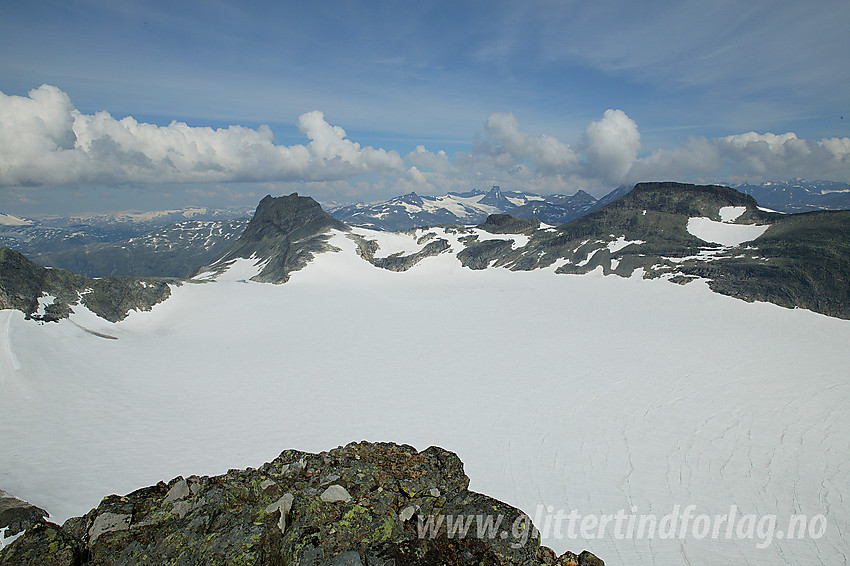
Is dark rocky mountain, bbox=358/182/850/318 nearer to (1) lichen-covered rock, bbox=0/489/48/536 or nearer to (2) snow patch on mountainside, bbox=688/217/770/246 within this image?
(2) snow patch on mountainside, bbox=688/217/770/246

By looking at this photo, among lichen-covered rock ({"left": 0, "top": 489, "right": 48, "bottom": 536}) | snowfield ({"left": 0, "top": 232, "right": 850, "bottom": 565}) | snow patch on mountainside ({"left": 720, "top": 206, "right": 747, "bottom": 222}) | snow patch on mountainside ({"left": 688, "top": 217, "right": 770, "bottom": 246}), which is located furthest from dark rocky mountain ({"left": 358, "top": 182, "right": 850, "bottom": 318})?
lichen-covered rock ({"left": 0, "top": 489, "right": 48, "bottom": 536})

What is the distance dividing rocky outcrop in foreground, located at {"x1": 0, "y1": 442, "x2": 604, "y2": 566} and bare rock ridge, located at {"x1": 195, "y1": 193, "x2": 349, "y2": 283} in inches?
2961

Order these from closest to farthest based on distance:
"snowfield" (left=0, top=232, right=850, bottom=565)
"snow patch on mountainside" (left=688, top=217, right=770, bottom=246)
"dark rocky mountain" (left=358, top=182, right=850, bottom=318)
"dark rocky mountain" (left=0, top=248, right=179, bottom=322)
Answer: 1. "snowfield" (left=0, top=232, right=850, bottom=565)
2. "dark rocky mountain" (left=0, top=248, right=179, bottom=322)
3. "dark rocky mountain" (left=358, top=182, right=850, bottom=318)
4. "snow patch on mountainside" (left=688, top=217, right=770, bottom=246)

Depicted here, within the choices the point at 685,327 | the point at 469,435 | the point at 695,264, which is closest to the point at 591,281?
the point at 695,264

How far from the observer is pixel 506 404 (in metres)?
28.7

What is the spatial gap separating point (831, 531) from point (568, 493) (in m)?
11.5

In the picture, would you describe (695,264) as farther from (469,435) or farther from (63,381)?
(63,381)

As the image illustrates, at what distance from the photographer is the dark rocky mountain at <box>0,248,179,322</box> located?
40281 mm

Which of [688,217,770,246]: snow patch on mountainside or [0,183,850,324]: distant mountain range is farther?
[688,217,770,246]: snow patch on mountainside

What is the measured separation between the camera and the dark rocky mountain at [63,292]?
132ft

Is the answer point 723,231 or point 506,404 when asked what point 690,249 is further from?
point 506,404

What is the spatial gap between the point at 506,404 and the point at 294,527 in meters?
23.5

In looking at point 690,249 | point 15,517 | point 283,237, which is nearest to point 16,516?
point 15,517

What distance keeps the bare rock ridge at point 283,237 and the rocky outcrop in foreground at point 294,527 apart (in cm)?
7522
